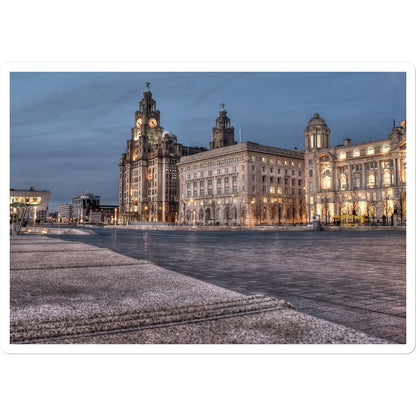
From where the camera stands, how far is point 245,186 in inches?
3551

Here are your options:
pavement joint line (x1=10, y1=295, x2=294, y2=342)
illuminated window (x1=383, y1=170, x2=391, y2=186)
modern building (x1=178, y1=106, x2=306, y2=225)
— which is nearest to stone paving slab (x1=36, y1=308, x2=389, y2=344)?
pavement joint line (x1=10, y1=295, x2=294, y2=342)

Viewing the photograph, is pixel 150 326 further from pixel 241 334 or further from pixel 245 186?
pixel 245 186

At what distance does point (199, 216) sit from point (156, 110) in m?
59.5

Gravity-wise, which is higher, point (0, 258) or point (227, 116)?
point (227, 116)

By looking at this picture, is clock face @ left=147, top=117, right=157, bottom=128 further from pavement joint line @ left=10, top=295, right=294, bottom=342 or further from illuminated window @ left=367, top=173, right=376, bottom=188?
pavement joint line @ left=10, top=295, right=294, bottom=342

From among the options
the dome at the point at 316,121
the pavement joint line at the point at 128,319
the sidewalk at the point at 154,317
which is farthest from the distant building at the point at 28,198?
the dome at the point at 316,121

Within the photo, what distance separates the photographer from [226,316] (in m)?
4.01

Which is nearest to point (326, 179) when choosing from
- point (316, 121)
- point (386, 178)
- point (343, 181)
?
point (343, 181)
